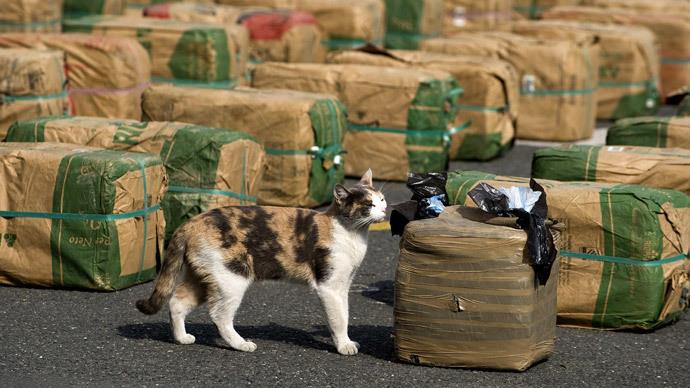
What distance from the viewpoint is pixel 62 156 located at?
27.0ft

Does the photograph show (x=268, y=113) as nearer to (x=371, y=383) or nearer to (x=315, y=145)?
(x=315, y=145)

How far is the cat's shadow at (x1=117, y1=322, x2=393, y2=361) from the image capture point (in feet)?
23.6

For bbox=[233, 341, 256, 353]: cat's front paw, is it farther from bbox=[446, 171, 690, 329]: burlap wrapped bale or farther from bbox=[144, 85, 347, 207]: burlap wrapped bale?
bbox=[144, 85, 347, 207]: burlap wrapped bale

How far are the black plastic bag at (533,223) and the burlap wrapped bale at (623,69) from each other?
9643mm

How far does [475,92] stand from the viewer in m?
13.2

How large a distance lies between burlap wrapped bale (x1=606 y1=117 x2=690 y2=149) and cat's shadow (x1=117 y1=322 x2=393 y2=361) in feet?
11.7

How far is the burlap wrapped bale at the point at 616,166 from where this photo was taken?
342 inches

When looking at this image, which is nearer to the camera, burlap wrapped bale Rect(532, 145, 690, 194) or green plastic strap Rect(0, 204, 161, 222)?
green plastic strap Rect(0, 204, 161, 222)

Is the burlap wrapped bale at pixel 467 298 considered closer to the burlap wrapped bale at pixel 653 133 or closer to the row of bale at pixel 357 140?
the row of bale at pixel 357 140

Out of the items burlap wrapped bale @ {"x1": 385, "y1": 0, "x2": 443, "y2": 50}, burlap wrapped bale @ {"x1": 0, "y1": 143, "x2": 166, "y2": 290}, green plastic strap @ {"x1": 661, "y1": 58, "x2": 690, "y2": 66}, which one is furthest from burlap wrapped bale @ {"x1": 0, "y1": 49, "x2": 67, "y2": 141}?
green plastic strap @ {"x1": 661, "y1": 58, "x2": 690, "y2": 66}

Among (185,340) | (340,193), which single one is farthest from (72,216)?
(340,193)

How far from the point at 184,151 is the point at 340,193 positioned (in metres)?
2.48

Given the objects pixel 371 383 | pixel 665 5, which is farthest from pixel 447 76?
pixel 665 5

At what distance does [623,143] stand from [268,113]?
297 cm
